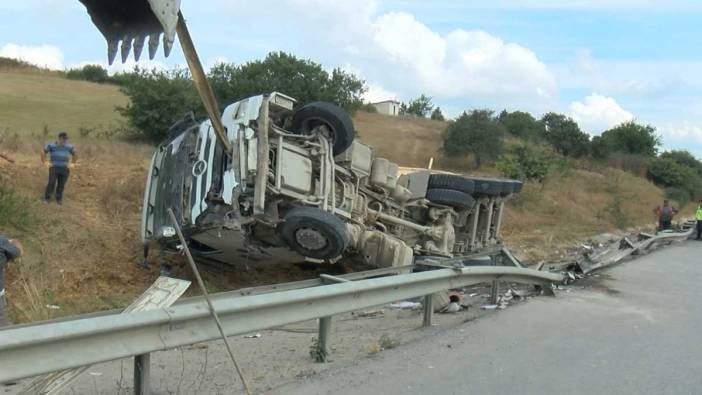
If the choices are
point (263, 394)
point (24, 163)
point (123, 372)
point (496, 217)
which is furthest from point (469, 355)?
point (24, 163)

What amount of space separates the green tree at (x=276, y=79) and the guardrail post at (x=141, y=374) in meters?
29.0

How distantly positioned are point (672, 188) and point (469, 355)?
2136 inches

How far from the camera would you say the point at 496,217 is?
11445mm

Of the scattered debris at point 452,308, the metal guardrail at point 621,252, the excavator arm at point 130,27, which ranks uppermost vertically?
the excavator arm at point 130,27

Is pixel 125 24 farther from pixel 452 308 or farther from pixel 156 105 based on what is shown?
pixel 156 105

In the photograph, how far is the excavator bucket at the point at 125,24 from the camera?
3.94m

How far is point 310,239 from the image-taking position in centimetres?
762

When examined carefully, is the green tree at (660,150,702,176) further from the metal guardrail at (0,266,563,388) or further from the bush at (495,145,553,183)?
the metal guardrail at (0,266,563,388)

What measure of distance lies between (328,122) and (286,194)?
3.68 ft

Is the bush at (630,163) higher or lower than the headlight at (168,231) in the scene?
lower

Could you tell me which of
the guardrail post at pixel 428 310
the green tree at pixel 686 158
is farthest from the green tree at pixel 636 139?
the guardrail post at pixel 428 310

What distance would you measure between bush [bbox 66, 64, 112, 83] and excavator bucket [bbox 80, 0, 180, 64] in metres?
63.3

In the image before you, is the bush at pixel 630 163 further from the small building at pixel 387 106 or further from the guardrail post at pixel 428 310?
the guardrail post at pixel 428 310

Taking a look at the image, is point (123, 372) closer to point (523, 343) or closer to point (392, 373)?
point (392, 373)
